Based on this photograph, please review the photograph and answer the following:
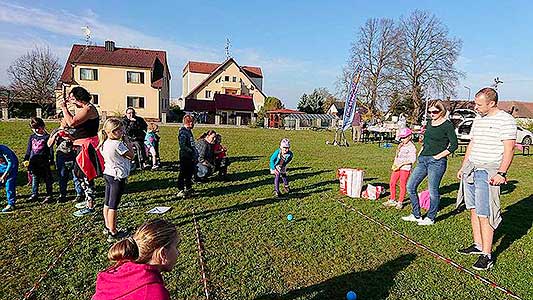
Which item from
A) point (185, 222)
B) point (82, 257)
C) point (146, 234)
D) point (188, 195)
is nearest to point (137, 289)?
point (146, 234)

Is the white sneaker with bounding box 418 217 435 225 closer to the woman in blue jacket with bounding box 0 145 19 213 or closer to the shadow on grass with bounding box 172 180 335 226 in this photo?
the shadow on grass with bounding box 172 180 335 226

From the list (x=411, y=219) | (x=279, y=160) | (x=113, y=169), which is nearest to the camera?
(x=113, y=169)

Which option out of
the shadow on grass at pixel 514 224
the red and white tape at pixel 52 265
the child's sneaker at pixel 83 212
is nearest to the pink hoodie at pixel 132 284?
the red and white tape at pixel 52 265

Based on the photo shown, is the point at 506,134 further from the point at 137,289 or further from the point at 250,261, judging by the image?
the point at 137,289

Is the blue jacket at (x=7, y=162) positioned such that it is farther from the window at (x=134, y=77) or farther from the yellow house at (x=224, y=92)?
the window at (x=134, y=77)

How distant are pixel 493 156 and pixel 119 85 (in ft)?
139

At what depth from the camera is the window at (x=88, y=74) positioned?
40.6 metres

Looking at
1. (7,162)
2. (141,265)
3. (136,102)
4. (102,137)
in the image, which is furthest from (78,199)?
(136,102)

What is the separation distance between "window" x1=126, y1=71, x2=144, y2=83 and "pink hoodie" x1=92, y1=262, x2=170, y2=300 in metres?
42.6

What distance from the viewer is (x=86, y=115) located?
564cm

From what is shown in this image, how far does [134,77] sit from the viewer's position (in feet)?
138

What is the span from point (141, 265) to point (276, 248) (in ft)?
9.49

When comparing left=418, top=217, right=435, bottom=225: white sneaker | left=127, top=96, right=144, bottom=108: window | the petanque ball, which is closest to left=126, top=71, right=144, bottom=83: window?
left=127, top=96, right=144, bottom=108: window

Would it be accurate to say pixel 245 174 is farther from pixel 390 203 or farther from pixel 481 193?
pixel 481 193
